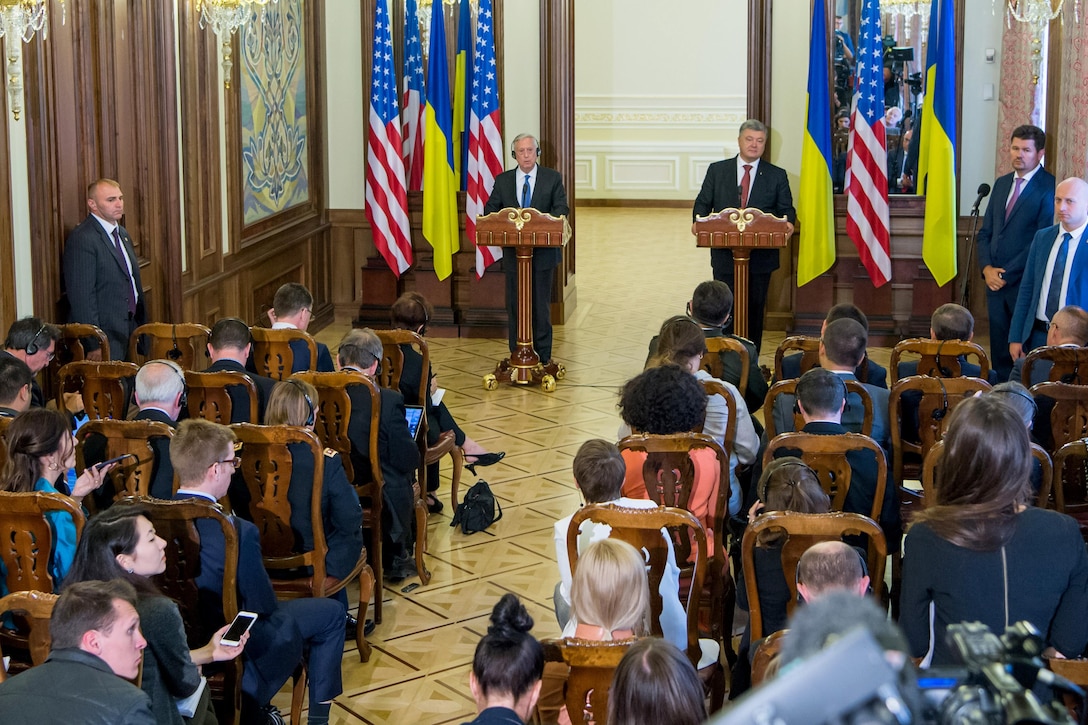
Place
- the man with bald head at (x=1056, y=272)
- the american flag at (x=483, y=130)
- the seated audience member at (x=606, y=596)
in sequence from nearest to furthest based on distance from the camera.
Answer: the seated audience member at (x=606, y=596)
the man with bald head at (x=1056, y=272)
the american flag at (x=483, y=130)

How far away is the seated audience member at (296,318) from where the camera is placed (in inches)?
225

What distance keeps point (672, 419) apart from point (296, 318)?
2.29 m

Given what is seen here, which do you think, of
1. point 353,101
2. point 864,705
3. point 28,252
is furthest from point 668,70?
point 864,705

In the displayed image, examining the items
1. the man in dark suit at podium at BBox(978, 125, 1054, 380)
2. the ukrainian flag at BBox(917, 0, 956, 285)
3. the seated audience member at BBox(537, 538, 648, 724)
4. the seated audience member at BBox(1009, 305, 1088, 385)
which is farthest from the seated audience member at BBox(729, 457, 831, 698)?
the ukrainian flag at BBox(917, 0, 956, 285)

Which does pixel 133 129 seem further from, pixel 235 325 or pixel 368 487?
pixel 368 487

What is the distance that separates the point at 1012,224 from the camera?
779cm

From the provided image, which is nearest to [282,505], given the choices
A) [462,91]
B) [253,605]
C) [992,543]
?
[253,605]

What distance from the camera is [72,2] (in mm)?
6441

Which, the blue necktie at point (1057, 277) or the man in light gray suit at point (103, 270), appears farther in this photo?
the blue necktie at point (1057, 277)

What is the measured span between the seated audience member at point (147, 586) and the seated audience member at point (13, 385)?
1494mm

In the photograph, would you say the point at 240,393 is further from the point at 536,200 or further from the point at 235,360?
the point at 536,200

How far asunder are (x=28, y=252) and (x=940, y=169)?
20.9 ft

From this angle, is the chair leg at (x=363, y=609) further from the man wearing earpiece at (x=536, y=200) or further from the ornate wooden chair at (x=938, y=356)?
the man wearing earpiece at (x=536, y=200)

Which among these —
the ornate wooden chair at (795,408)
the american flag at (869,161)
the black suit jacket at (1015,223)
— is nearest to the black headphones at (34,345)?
the ornate wooden chair at (795,408)
